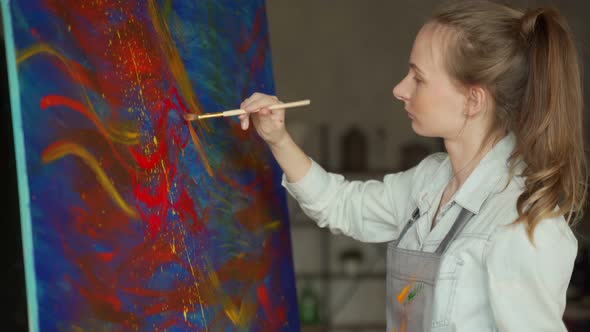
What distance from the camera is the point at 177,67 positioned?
4.37 ft

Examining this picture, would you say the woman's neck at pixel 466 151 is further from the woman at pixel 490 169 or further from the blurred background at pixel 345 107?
the blurred background at pixel 345 107

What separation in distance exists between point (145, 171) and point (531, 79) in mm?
729

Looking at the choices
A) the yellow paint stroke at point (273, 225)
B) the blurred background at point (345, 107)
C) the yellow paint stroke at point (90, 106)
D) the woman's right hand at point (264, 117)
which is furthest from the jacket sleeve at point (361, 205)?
the blurred background at point (345, 107)

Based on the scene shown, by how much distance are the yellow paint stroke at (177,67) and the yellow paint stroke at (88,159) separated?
0.92 ft

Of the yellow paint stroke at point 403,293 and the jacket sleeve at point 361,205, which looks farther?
the jacket sleeve at point 361,205

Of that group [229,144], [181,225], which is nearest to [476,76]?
[229,144]

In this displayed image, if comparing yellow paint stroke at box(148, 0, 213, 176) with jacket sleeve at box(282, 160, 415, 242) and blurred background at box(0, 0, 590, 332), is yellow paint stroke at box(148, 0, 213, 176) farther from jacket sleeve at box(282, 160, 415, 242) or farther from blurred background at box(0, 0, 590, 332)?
blurred background at box(0, 0, 590, 332)

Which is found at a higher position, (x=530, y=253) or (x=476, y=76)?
(x=476, y=76)

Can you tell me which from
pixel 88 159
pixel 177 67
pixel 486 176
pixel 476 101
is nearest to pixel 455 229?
pixel 486 176

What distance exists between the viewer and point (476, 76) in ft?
4.70

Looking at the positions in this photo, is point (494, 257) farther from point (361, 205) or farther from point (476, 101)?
point (361, 205)

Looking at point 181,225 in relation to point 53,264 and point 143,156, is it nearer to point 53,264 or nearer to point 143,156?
point 143,156

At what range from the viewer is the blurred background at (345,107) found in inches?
167

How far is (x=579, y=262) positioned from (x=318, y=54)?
1.76 m
